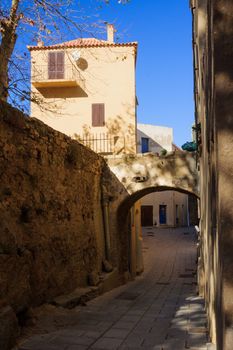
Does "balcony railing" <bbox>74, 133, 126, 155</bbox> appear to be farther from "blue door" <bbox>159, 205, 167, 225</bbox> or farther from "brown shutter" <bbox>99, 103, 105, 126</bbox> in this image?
"blue door" <bbox>159, 205, 167, 225</bbox>

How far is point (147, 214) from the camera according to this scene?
3083 cm

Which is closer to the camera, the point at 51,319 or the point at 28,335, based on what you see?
the point at 28,335

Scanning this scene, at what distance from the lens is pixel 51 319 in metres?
5.45

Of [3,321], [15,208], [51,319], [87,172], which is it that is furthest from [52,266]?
Result: [87,172]

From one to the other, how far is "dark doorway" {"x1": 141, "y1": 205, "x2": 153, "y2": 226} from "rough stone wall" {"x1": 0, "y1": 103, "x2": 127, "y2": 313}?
2179cm

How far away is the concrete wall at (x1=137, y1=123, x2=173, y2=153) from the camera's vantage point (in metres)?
33.9

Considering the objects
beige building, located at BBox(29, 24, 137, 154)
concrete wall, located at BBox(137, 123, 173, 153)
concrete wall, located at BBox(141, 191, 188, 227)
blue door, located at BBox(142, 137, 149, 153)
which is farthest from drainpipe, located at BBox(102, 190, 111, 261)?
blue door, located at BBox(142, 137, 149, 153)

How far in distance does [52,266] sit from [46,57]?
13.2m

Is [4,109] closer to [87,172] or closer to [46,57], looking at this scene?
[87,172]

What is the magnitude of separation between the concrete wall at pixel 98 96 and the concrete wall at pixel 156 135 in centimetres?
1684

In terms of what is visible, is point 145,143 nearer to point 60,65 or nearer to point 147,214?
point 147,214

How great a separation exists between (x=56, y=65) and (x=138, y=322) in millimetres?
13928

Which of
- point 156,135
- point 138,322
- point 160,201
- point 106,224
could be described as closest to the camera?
point 138,322

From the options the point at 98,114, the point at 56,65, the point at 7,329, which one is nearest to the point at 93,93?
the point at 98,114
